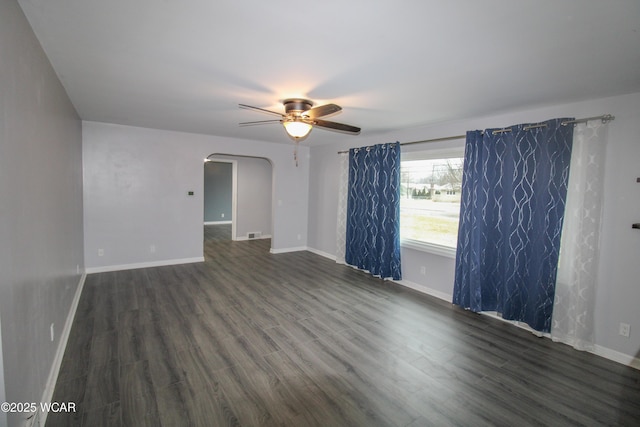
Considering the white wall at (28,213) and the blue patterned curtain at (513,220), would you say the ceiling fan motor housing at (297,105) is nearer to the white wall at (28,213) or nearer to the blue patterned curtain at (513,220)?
the white wall at (28,213)

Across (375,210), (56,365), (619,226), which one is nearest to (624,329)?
(619,226)

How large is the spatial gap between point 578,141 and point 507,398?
8.39 ft

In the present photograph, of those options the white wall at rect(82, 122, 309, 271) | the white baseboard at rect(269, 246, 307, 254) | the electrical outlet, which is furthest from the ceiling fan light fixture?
the white baseboard at rect(269, 246, 307, 254)

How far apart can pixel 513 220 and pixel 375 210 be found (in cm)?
215

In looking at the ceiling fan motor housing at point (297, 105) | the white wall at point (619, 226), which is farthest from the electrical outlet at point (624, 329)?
the ceiling fan motor housing at point (297, 105)

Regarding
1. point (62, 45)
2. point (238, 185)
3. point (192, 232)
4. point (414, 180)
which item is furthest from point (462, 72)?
point (238, 185)

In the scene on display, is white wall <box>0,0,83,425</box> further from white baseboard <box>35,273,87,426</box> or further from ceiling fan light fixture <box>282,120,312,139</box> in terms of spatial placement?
ceiling fan light fixture <box>282,120,312,139</box>

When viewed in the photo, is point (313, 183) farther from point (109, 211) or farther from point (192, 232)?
point (109, 211)

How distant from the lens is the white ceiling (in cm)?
156

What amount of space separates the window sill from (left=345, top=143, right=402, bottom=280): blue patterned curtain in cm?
15

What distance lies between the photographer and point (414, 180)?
15.4 ft

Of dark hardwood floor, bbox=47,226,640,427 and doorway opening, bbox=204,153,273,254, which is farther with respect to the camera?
doorway opening, bbox=204,153,273,254

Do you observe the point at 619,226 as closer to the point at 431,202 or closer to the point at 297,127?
the point at 431,202

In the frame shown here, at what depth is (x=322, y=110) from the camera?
8.96 ft
